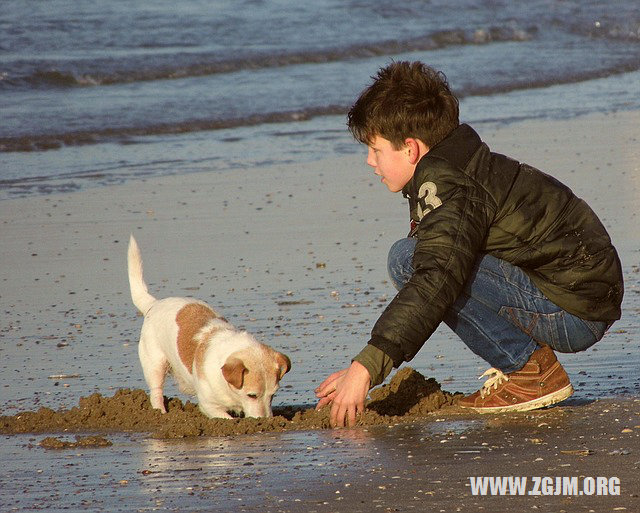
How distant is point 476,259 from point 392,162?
0.44 meters

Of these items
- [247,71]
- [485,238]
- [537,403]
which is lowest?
[537,403]

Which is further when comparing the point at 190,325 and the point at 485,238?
the point at 190,325

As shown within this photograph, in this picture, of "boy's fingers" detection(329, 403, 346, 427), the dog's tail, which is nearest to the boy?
"boy's fingers" detection(329, 403, 346, 427)

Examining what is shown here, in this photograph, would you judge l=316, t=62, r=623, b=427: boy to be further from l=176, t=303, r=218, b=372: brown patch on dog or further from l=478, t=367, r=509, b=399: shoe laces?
l=176, t=303, r=218, b=372: brown patch on dog

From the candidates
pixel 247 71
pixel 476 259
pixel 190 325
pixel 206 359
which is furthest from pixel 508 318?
pixel 247 71

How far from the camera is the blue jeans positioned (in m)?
4.13

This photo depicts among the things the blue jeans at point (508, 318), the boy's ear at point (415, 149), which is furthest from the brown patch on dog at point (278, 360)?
the boy's ear at point (415, 149)

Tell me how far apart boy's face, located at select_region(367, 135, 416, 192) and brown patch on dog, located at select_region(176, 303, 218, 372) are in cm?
124

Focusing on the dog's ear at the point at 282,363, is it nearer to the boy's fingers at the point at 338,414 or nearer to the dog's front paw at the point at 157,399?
the dog's front paw at the point at 157,399

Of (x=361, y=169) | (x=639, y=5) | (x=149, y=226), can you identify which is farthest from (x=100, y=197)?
(x=639, y=5)

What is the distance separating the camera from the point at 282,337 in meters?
5.39

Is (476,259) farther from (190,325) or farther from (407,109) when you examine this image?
(190,325)

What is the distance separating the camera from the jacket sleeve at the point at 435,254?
11.8 ft

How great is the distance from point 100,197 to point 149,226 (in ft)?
3.69
